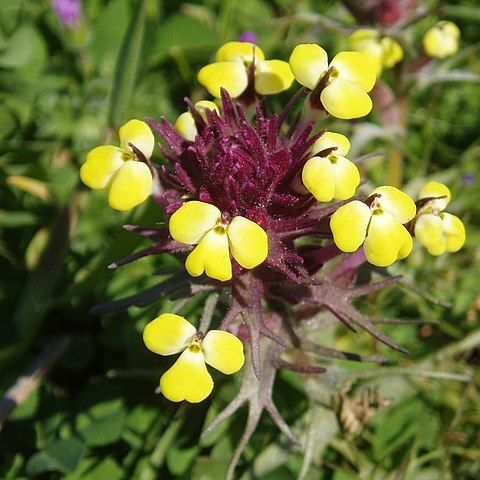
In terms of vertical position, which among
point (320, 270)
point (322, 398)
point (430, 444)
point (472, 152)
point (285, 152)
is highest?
point (285, 152)

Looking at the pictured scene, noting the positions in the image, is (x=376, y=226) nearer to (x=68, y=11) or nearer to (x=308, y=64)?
(x=308, y=64)

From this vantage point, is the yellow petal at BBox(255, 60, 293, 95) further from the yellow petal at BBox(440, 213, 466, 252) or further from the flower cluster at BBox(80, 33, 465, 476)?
the yellow petal at BBox(440, 213, 466, 252)

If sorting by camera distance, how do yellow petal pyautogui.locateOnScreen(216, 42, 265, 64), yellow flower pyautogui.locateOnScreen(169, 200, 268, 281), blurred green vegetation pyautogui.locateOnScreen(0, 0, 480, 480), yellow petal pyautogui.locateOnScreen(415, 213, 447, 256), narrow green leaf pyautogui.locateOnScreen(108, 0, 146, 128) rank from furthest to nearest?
narrow green leaf pyautogui.locateOnScreen(108, 0, 146, 128)
blurred green vegetation pyautogui.locateOnScreen(0, 0, 480, 480)
yellow petal pyautogui.locateOnScreen(216, 42, 265, 64)
yellow petal pyautogui.locateOnScreen(415, 213, 447, 256)
yellow flower pyautogui.locateOnScreen(169, 200, 268, 281)

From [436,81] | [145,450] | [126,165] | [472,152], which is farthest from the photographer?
[472,152]

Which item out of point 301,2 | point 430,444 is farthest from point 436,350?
point 301,2

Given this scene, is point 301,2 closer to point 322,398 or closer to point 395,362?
point 395,362

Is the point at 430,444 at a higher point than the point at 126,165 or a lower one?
lower

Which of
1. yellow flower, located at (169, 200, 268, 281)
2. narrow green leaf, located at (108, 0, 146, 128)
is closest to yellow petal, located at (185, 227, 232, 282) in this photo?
yellow flower, located at (169, 200, 268, 281)
